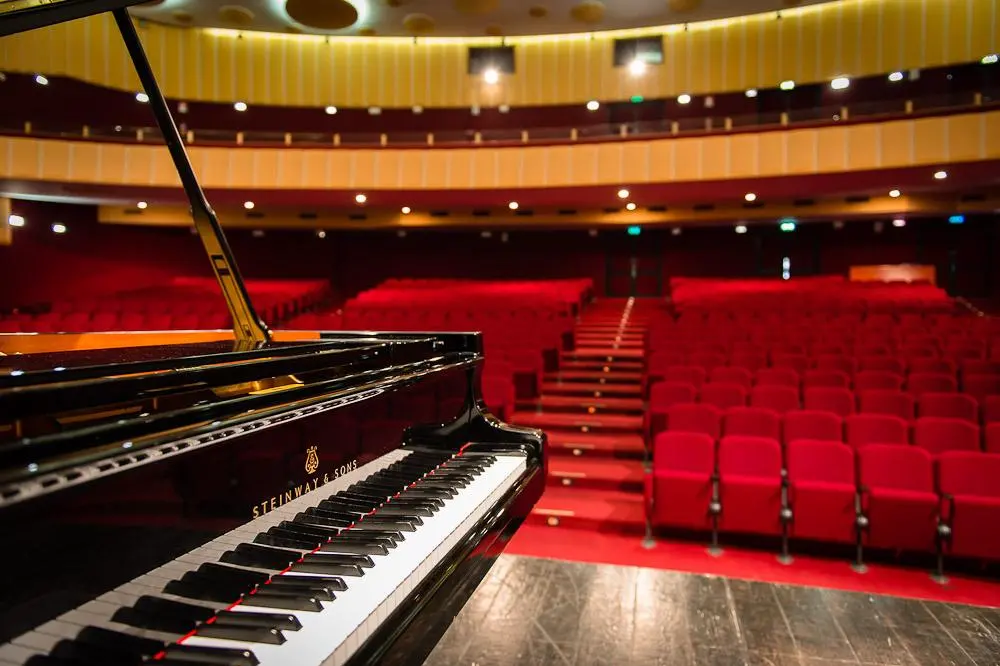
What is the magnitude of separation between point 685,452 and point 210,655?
2870 millimetres

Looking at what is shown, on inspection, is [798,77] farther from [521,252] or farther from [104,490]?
[104,490]

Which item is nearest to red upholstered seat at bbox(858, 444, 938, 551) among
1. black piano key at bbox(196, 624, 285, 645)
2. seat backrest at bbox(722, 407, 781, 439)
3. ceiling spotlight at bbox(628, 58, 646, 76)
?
seat backrest at bbox(722, 407, 781, 439)

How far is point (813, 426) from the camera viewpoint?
356 cm

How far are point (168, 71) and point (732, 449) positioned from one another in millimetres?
11061

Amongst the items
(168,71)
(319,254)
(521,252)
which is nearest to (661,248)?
(521,252)

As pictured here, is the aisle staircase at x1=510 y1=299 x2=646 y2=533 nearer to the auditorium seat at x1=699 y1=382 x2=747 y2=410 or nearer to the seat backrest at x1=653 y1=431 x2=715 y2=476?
the seat backrest at x1=653 y1=431 x2=715 y2=476

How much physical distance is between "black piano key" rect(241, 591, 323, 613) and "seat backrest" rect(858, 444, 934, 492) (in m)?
2.99

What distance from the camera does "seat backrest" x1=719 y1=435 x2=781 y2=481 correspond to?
315 centimetres

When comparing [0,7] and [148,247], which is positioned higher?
[148,247]

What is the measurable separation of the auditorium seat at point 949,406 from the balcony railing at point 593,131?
4.99m

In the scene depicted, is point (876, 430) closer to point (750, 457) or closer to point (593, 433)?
point (750, 457)

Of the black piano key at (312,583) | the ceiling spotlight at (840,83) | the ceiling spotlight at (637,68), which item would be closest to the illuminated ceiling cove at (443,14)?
the ceiling spotlight at (637,68)

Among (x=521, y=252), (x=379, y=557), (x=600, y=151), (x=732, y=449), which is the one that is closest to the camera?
(x=379, y=557)

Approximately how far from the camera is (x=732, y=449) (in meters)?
3.22
